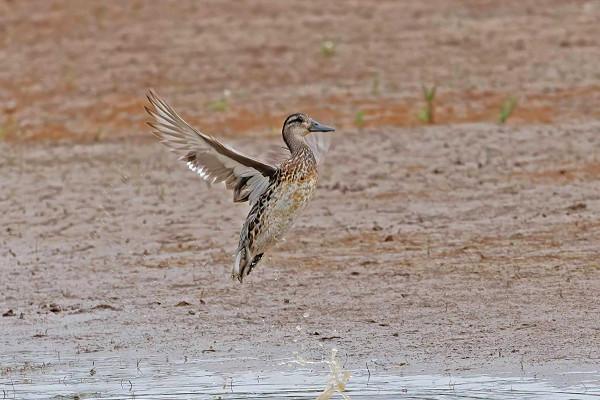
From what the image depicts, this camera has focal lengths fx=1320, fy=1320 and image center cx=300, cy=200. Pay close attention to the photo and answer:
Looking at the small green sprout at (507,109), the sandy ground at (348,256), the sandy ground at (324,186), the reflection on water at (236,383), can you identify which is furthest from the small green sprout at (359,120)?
the reflection on water at (236,383)

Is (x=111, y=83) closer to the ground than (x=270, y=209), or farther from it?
farther from it

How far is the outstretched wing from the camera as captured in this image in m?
7.91

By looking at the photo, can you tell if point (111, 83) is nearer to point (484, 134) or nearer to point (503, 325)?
point (484, 134)

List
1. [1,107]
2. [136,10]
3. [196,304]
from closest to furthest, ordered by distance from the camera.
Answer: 1. [196,304]
2. [1,107]
3. [136,10]

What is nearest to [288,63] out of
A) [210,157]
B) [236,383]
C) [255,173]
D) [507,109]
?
[507,109]

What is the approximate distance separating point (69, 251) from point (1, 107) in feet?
22.8

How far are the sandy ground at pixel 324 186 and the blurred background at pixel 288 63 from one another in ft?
0.17

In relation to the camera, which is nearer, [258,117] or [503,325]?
[503,325]

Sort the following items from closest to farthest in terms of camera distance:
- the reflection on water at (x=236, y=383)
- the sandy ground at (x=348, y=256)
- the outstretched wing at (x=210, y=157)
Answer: the reflection on water at (x=236, y=383) < the outstretched wing at (x=210, y=157) < the sandy ground at (x=348, y=256)

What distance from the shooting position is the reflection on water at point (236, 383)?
741cm

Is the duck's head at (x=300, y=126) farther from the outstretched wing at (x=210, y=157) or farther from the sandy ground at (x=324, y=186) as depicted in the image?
the sandy ground at (x=324, y=186)

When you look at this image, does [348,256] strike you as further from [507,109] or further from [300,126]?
[507,109]

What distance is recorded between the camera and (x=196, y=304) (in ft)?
31.4

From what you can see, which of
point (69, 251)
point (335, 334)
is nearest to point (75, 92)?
point (69, 251)
